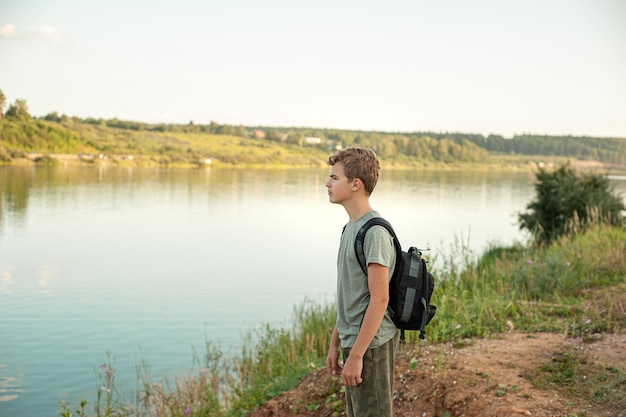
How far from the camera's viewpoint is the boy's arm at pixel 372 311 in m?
2.99

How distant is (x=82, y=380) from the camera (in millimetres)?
8719

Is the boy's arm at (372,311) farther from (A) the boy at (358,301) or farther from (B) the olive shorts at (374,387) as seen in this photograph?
(B) the olive shorts at (374,387)

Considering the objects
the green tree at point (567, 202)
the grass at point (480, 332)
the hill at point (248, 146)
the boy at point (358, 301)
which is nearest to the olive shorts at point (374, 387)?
the boy at point (358, 301)

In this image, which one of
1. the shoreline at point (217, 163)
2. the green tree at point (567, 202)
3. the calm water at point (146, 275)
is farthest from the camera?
the shoreline at point (217, 163)

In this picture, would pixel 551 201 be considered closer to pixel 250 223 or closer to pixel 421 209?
pixel 250 223

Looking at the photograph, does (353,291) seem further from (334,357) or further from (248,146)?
(248,146)

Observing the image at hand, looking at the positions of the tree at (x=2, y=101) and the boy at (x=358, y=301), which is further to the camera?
the tree at (x=2, y=101)

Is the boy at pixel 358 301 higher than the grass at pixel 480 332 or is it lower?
higher

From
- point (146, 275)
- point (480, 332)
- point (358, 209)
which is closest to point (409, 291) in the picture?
point (358, 209)

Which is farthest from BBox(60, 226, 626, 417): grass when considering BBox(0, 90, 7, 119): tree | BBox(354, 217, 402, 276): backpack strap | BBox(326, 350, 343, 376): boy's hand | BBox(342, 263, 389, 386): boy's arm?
BBox(0, 90, 7, 119): tree

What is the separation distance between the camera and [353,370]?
3.05 m

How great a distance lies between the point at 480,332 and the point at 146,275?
38.7 ft

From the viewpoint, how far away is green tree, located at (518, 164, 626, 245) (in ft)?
50.2

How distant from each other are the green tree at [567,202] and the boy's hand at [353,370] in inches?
512
